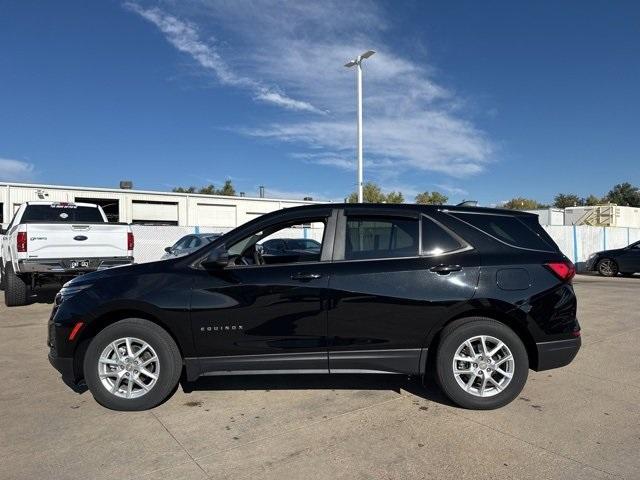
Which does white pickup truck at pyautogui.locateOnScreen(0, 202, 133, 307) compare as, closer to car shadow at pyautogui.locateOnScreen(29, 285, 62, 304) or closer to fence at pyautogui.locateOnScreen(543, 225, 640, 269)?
car shadow at pyautogui.locateOnScreen(29, 285, 62, 304)

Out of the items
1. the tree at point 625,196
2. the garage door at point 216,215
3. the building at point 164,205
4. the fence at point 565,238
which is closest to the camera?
the fence at point 565,238

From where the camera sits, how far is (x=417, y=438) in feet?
11.6

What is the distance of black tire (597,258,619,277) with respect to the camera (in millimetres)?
18188

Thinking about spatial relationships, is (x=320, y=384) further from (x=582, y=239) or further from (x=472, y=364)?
(x=582, y=239)

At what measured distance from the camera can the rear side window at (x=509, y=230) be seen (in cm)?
427

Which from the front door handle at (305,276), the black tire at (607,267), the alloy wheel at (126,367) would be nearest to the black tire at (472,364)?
the front door handle at (305,276)

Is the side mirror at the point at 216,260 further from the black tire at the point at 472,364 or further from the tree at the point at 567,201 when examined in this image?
the tree at the point at 567,201

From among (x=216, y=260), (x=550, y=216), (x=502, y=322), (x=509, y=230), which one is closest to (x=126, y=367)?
(x=216, y=260)

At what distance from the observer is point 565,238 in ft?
76.5

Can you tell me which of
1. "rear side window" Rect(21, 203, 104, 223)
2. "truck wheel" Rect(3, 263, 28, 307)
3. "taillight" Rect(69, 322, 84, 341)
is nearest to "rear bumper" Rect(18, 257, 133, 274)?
"truck wheel" Rect(3, 263, 28, 307)

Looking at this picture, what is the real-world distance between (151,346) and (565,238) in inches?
927

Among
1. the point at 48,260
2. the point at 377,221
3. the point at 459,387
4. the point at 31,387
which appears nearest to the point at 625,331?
the point at 459,387

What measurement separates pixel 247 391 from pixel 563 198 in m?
95.4

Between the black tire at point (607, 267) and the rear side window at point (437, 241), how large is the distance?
1724cm
